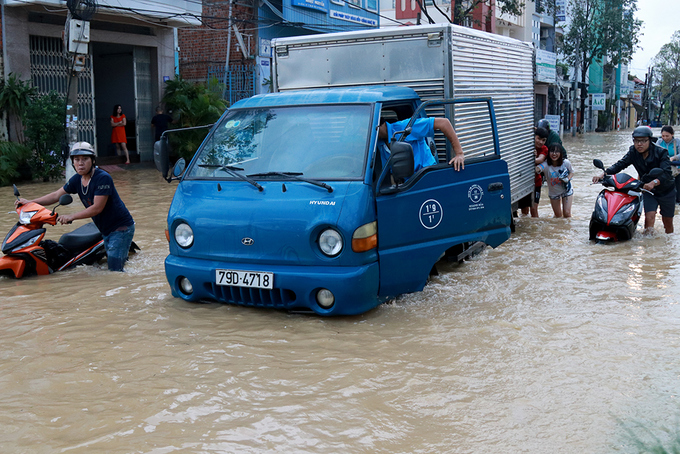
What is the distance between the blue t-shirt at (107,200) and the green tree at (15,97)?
9529mm

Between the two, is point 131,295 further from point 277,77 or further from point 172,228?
point 277,77

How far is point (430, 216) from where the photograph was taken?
228 inches

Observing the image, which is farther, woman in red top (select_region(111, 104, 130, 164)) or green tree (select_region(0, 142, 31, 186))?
woman in red top (select_region(111, 104, 130, 164))

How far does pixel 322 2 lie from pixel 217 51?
14.3 ft

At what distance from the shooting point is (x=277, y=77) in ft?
27.6

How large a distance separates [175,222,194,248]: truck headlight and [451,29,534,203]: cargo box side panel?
317cm

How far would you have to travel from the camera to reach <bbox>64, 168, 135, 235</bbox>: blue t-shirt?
6.92 m

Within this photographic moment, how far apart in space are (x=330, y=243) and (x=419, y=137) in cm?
143

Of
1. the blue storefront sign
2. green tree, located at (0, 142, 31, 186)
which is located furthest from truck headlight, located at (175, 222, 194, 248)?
the blue storefront sign

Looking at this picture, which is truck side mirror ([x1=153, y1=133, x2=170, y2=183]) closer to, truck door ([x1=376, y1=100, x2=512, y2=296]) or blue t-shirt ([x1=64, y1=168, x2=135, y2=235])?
blue t-shirt ([x1=64, y1=168, x2=135, y2=235])

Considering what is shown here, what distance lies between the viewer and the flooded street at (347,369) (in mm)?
3648

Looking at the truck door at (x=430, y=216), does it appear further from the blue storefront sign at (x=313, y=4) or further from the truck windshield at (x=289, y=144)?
the blue storefront sign at (x=313, y=4)

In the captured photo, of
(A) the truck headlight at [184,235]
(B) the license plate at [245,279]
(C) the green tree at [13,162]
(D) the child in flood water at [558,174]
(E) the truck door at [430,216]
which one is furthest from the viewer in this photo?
(C) the green tree at [13,162]

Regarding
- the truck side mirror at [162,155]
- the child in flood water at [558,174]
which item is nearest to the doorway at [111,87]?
the child in flood water at [558,174]
